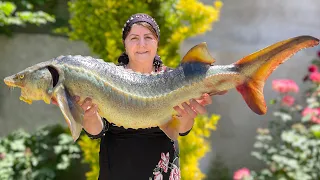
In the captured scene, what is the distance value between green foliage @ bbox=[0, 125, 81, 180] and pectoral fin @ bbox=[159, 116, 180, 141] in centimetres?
326

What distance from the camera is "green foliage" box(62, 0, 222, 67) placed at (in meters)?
3.88

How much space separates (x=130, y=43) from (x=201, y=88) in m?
0.49

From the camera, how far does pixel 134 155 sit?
237 centimetres

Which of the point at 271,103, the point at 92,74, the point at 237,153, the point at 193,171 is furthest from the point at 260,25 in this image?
the point at 92,74

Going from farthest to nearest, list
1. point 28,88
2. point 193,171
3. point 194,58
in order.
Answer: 1. point 193,171
2. point 194,58
3. point 28,88

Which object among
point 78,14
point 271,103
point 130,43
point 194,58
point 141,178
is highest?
point 78,14

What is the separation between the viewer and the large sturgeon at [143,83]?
192cm

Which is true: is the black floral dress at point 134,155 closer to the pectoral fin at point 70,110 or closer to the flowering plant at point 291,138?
the pectoral fin at point 70,110

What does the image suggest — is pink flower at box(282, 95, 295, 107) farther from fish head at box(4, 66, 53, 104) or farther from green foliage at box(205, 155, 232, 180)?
fish head at box(4, 66, 53, 104)

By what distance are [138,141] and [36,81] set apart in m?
0.68

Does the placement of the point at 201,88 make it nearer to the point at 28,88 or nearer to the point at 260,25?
the point at 28,88

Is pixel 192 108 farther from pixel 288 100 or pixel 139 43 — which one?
pixel 288 100

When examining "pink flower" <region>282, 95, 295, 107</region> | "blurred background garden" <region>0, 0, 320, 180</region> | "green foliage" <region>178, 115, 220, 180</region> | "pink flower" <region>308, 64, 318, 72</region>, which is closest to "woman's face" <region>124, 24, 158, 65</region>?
"green foliage" <region>178, 115, 220, 180</region>

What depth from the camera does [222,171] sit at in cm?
545
